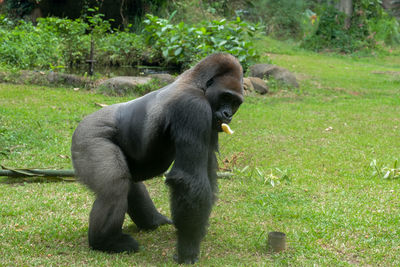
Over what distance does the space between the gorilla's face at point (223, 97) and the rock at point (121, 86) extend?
588 cm

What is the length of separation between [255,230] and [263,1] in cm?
2118

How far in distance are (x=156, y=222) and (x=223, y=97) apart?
1.36m

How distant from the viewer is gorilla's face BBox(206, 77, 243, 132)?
11.0ft

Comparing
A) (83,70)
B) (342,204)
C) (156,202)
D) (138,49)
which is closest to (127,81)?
(83,70)

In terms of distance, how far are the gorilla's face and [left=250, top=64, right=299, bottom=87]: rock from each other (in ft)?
26.0

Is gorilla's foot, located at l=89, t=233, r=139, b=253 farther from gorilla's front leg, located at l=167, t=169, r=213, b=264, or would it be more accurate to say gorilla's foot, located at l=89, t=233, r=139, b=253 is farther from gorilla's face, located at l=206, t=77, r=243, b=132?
gorilla's face, located at l=206, t=77, r=243, b=132

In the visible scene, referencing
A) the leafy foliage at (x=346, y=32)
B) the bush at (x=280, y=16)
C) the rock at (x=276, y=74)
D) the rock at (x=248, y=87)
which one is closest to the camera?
the rock at (x=248, y=87)

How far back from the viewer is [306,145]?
6926mm

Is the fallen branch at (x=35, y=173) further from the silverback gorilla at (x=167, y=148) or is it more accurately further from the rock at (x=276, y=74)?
the rock at (x=276, y=74)

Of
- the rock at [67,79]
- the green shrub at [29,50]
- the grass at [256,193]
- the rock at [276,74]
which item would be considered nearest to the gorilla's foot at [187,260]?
the grass at [256,193]

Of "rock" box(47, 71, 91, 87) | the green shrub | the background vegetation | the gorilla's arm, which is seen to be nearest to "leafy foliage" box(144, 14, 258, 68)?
the background vegetation

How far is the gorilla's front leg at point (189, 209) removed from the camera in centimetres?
323

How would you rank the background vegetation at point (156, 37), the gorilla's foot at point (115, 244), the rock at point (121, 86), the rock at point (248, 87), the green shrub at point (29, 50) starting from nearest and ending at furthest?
the gorilla's foot at point (115, 244), the rock at point (121, 86), the green shrub at point (29, 50), the rock at point (248, 87), the background vegetation at point (156, 37)

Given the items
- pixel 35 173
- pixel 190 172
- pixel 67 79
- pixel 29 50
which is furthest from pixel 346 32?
pixel 190 172
